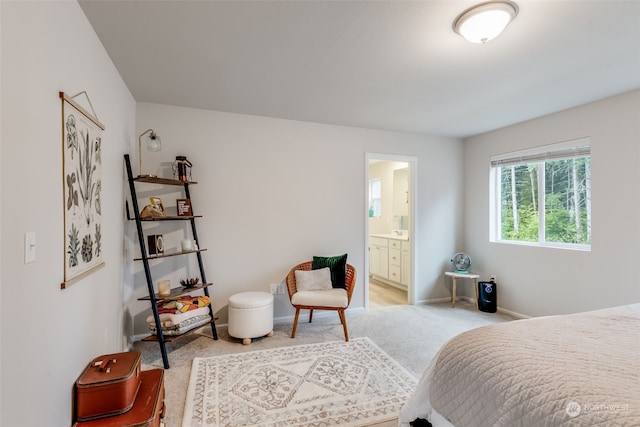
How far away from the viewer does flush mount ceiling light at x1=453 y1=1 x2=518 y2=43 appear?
1.63 metres

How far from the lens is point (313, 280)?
337 cm

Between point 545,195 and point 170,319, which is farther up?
point 545,195

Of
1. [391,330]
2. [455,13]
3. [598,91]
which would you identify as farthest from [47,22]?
[598,91]

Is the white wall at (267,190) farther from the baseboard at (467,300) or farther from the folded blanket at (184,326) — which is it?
the folded blanket at (184,326)

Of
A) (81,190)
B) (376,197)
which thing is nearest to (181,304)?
(81,190)

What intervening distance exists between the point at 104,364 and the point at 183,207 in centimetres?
164

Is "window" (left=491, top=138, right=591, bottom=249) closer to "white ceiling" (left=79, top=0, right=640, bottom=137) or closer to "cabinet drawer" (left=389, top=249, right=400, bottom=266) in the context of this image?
"white ceiling" (left=79, top=0, right=640, bottom=137)

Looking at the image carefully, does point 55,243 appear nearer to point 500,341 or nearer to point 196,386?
point 196,386

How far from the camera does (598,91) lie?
282 cm

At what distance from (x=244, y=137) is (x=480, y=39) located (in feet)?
8.14

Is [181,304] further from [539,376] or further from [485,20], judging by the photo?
[485,20]

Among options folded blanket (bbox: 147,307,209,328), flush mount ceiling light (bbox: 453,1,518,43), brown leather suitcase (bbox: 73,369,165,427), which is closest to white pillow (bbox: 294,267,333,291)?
folded blanket (bbox: 147,307,209,328)

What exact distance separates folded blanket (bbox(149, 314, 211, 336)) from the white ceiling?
6.85ft

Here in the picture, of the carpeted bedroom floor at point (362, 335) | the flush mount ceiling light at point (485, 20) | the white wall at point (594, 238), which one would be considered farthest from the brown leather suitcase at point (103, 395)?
the white wall at point (594, 238)
